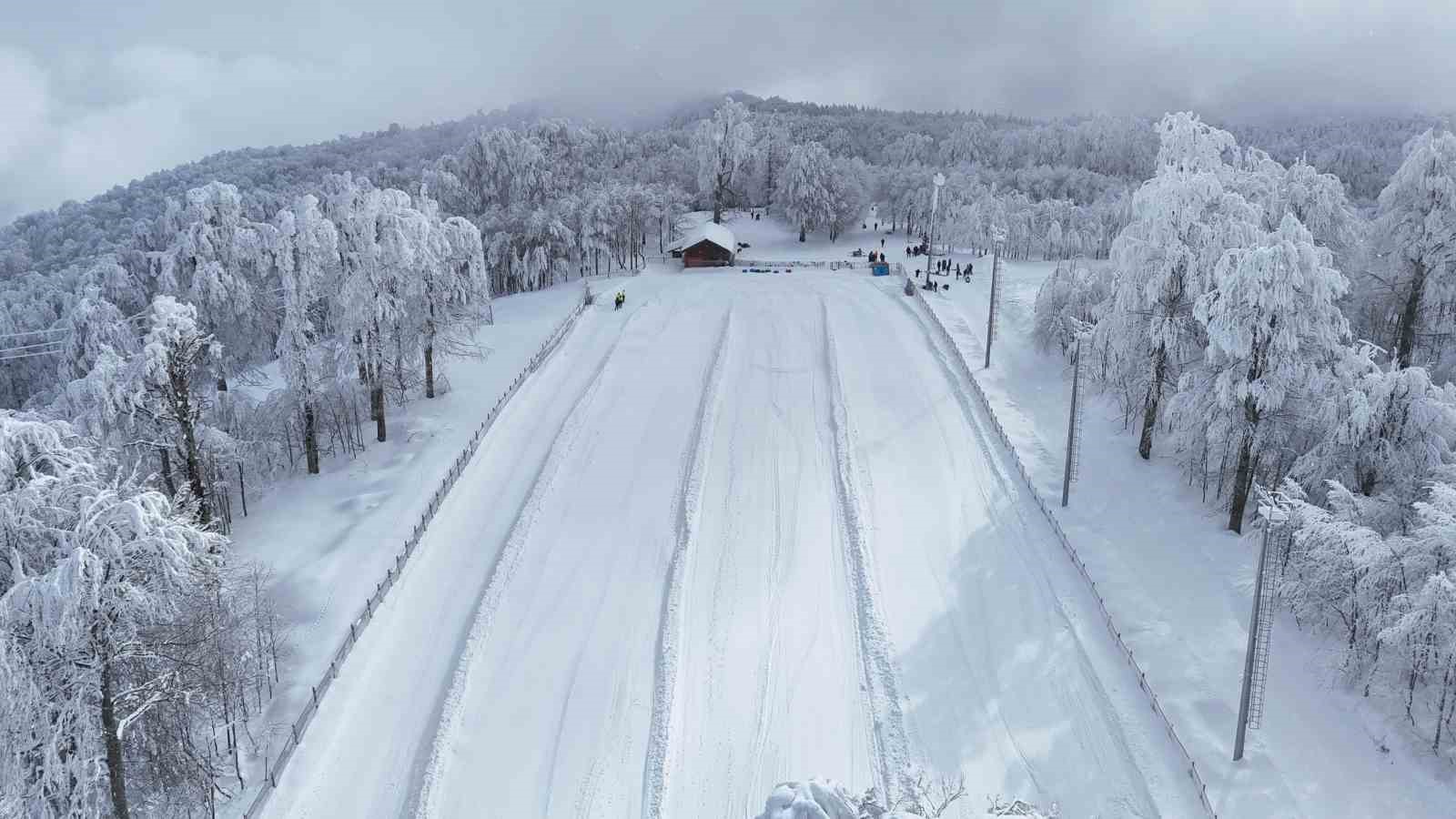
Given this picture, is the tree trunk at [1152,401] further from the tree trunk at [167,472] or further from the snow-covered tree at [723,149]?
the snow-covered tree at [723,149]

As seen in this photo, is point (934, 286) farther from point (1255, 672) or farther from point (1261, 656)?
point (1255, 672)

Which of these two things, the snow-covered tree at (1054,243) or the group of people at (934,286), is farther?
the snow-covered tree at (1054,243)

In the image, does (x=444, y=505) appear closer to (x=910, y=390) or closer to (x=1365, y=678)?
(x=910, y=390)

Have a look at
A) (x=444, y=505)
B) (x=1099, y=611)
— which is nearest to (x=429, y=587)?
(x=444, y=505)

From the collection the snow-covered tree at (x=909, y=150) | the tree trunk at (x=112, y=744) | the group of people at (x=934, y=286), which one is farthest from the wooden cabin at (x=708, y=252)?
the snow-covered tree at (x=909, y=150)

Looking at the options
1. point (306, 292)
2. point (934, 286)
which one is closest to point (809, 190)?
point (934, 286)
